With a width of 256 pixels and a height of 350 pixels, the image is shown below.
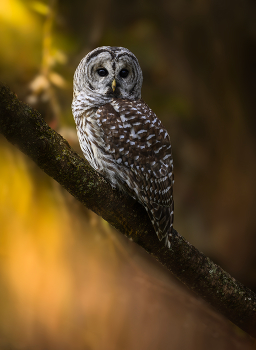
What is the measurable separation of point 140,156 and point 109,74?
0.43 metres

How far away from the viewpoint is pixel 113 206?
930 mm

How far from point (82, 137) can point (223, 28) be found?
117cm

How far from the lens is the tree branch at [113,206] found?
2.25ft

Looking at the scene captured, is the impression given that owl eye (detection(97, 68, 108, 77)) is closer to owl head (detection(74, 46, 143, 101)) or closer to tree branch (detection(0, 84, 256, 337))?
owl head (detection(74, 46, 143, 101))

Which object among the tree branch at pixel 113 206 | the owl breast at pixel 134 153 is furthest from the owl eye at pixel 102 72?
the tree branch at pixel 113 206

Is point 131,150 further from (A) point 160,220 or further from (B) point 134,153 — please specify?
(A) point 160,220

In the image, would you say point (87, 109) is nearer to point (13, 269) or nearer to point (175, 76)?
point (13, 269)

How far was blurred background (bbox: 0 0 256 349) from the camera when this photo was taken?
1.16 m

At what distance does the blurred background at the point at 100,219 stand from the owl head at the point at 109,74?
285 millimetres

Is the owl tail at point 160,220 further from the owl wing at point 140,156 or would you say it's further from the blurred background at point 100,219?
the blurred background at point 100,219

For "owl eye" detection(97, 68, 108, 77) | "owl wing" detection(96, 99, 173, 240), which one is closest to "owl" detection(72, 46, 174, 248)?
"owl wing" detection(96, 99, 173, 240)

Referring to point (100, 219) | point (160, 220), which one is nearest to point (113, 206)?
point (160, 220)

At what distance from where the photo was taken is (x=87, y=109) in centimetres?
104

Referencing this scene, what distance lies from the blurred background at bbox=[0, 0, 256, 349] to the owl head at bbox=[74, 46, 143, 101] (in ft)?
0.94
